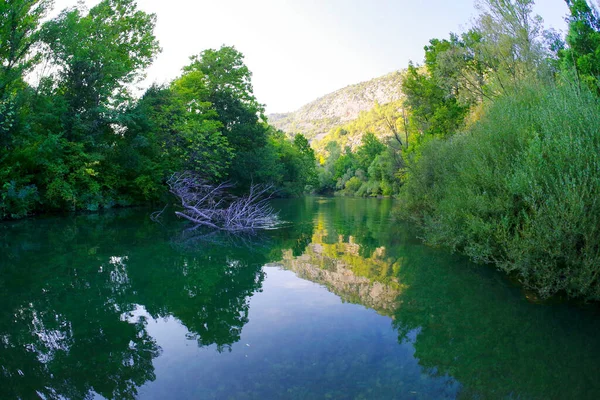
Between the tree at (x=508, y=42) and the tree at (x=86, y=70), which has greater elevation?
the tree at (x=86, y=70)

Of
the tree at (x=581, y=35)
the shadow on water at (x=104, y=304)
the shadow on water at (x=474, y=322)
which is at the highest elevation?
the tree at (x=581, y=35)

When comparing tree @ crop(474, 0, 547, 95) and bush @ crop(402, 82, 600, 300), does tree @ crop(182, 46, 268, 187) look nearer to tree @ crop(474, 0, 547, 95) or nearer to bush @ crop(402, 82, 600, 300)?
tree @ crop(474, 0, 547, 95)

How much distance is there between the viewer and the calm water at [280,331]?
445 centimetres

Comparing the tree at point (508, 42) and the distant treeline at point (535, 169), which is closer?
the distant treeline at point (535, 169)

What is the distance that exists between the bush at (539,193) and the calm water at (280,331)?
914mm

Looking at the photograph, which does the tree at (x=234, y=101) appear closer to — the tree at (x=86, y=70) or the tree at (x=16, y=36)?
the tree at (x=86, y=70)

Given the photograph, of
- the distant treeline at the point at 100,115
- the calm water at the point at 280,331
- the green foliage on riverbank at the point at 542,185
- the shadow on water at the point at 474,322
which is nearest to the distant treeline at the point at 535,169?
the green foliage on riverbank at the point at 542,185

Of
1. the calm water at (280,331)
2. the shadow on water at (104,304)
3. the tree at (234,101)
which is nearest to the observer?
the calm water at (280,331)

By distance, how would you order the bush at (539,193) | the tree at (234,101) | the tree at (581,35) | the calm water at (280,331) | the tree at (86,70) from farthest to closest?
the tree at (234,101)
the tree at (86,70)
the tree at (581,35)
the bush at (539,193)
the calm water at (280,331)

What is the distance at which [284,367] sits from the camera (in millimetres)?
4910

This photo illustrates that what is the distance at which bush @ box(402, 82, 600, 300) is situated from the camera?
6395 millimetres

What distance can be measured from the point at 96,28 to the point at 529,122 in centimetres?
2982

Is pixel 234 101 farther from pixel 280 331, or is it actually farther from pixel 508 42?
pixel 280 331

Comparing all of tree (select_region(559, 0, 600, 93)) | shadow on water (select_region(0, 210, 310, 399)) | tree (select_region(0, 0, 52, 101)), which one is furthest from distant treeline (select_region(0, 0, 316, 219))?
tree (select_region(559, 0, 600, 93))
